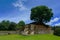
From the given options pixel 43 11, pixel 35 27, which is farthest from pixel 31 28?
pixel 43 11

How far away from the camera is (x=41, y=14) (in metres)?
58.9

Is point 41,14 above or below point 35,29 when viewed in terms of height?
above

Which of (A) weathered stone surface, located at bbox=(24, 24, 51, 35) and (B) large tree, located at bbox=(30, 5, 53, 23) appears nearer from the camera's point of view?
(A) weathered stone surface, located at bbox=(24, 24, 51, 35)

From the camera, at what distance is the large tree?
191 feet

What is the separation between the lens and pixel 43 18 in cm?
5953

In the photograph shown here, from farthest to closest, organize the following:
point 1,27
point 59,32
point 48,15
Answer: point 1,27, point 48,15, point 59,32

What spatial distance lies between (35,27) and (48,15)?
27.5 ft

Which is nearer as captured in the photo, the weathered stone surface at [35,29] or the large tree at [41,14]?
the weathered stone surface at [35,29]

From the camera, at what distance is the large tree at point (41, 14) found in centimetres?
5828

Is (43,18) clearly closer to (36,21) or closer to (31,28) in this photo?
(36,21)

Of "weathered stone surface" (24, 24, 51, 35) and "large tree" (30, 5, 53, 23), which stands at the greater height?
"large tree" (30, 5, 53, 23)

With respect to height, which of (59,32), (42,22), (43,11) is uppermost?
(43,11)

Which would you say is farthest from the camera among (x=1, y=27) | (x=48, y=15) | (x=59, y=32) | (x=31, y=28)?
(x=1, y=27)

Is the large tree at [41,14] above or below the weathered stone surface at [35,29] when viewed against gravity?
above
